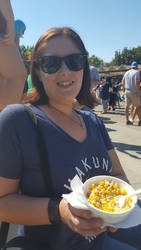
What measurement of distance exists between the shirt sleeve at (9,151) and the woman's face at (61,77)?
16.1 inches

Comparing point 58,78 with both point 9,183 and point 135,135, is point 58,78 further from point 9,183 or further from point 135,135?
point 135,135

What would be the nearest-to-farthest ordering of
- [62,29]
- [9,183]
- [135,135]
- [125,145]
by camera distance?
[9,183] → [62,29] → [125,145] → [135,135]

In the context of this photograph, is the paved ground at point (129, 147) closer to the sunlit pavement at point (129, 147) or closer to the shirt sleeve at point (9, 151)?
the sunlit pavement at point (129, 147)

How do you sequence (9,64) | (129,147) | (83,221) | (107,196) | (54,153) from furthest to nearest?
(129,147)
(9,64)
(54,153)
(107,196)
(83,221)

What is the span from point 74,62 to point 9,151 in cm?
72

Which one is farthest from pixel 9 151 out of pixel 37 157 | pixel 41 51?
pixel 41 51

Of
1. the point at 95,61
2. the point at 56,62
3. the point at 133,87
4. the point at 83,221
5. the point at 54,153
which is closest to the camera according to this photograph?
the point at 83,221

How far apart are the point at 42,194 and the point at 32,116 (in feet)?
1.39

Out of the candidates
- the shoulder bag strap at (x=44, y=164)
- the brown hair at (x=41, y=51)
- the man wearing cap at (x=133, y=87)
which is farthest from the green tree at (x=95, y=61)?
the shoulder bag strap at (x=44, y=164)

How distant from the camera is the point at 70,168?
1156 mm

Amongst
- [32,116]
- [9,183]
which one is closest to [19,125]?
[32,116]

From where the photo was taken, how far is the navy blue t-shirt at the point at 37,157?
1.06 meters

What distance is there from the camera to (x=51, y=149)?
1.13 metres

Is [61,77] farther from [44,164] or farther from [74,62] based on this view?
[44,164]
